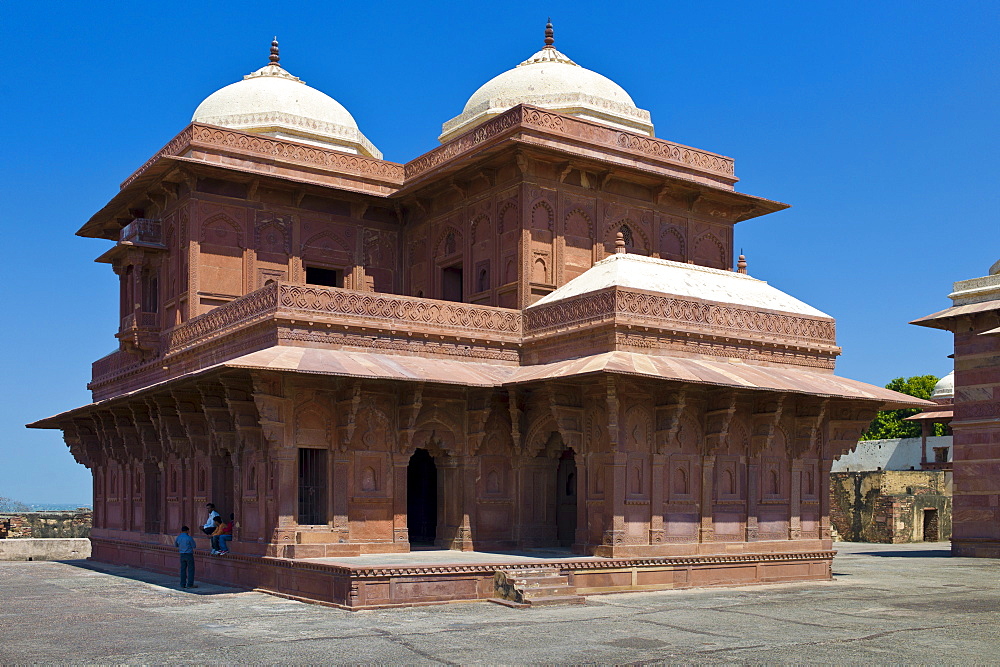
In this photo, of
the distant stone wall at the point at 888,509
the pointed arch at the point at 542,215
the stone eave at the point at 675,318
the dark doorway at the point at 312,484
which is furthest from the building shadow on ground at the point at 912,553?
the dark doorway at the point at 312,484

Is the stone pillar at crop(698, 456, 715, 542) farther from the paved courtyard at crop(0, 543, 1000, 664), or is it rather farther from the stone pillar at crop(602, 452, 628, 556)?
the stone pillar at crop(602, 452, 628, 556)

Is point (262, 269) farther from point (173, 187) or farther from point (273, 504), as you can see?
point (273, 504)

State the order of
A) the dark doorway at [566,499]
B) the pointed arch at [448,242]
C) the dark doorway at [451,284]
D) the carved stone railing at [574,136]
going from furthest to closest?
the dark doorway at [451,284], the pointed arch at [448,242], the carved stone railing at [574,136], the dark doorway at [566,499]

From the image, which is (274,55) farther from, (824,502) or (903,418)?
(903,418)

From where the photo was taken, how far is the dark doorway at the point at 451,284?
2291 cm

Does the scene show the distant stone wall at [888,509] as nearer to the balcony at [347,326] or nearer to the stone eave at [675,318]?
the stone eave at [675,318]

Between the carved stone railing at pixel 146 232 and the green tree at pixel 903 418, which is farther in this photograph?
the green tree at pixel 903 418

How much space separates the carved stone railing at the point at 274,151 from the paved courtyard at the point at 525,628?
8.67 metres

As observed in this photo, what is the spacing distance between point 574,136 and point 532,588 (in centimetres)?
924

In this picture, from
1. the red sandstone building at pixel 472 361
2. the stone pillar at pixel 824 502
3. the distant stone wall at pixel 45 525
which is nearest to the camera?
the red sandstone building at pixel 472 361

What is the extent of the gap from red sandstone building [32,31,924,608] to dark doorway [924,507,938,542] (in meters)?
12.8

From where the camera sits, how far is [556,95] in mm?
23328

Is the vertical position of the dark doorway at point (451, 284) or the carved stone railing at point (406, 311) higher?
the dark doorway at point (451, 284)

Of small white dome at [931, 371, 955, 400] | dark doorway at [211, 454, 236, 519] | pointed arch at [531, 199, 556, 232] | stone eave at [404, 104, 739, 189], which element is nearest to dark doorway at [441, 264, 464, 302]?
stone eave at [404, 104, 739, 189]
